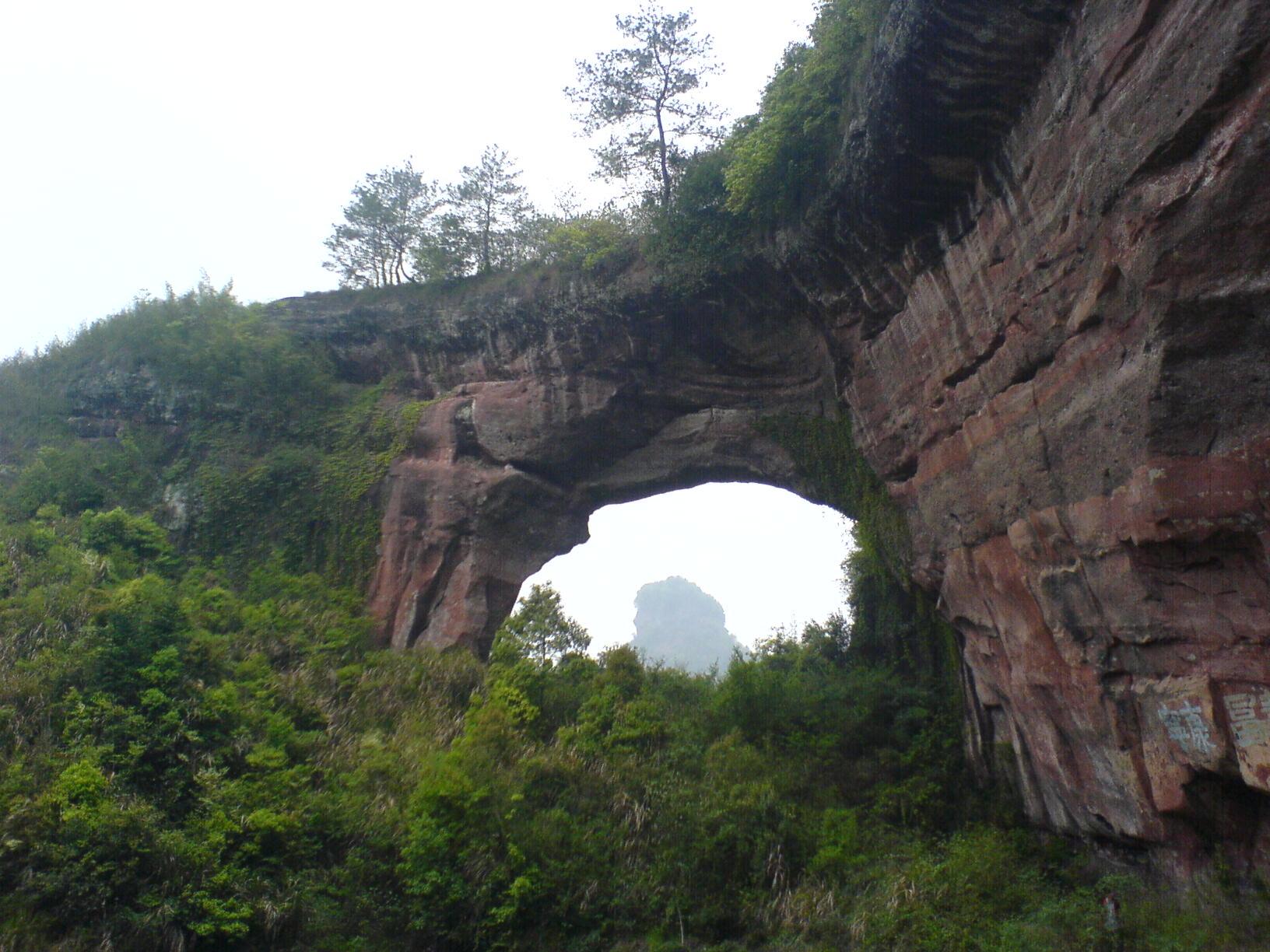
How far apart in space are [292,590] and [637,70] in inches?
487

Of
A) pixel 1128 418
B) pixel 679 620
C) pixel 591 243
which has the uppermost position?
pixel 679 620

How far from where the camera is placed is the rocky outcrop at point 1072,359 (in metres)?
5.84

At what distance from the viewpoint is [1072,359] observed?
753 cm

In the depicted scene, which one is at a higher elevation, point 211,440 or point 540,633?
point 211,440

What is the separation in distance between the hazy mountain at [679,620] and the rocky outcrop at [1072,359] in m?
99.7

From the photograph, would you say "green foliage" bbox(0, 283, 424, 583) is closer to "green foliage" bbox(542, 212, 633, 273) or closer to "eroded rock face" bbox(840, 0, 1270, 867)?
"green foliage" bbox(542, 212, 633, 273)

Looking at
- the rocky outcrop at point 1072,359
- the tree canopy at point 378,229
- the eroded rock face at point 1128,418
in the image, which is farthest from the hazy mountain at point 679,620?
the eroded rock face at point 1128,418

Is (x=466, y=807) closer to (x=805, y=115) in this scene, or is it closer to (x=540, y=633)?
(x=540, y=633)

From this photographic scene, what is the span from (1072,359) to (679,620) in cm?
11469

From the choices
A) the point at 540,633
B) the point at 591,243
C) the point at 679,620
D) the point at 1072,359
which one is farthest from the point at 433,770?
the point at 679,620

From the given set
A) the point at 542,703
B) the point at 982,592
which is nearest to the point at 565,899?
the point at 542,703

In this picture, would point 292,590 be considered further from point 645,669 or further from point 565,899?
point 565,899

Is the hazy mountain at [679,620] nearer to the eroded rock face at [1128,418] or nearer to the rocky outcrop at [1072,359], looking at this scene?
the rocky outcrop at [1072,359]

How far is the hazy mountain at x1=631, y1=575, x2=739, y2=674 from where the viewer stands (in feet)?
374
